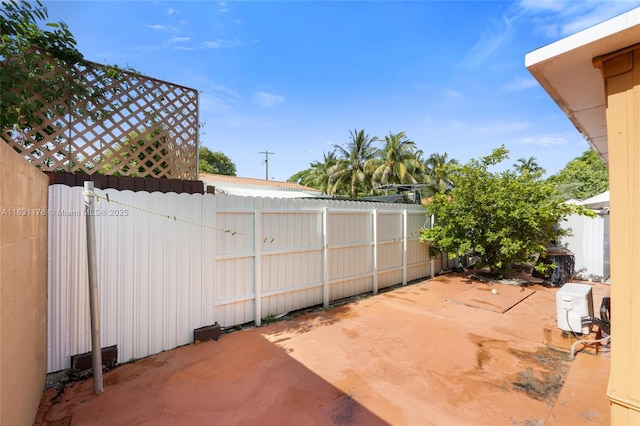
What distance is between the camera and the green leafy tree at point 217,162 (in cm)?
2595

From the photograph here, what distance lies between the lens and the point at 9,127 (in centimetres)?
305

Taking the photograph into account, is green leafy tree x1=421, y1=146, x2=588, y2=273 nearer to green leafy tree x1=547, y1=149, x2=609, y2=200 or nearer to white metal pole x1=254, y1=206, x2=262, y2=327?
white metal pole x1=254, y1=206, x2=262, y2=327

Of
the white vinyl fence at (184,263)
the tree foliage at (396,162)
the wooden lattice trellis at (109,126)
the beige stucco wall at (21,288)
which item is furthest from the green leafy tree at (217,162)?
the beige stucco wall at (21,288)

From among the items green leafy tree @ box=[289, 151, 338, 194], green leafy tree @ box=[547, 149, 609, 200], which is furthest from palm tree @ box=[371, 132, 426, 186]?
green leafy tree @ box=[547, 149, 609, 200]

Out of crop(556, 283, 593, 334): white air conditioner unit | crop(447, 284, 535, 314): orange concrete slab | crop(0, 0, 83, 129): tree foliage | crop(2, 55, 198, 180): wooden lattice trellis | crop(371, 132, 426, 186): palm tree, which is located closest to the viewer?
crop(0, 0, 83, 129): tree foliage

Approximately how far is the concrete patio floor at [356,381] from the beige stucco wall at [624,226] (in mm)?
1205

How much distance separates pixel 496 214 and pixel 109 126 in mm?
8371

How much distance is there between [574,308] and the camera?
428cm

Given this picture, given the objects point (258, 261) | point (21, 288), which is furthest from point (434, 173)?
point (21, 288)

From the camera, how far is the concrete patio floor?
2658 millimetres

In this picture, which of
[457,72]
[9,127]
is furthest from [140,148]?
[457,72]

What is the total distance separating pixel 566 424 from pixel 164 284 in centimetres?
461

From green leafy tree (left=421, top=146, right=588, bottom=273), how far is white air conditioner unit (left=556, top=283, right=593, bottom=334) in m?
3.05

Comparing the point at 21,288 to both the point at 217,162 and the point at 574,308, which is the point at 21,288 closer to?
the point at 574,308
